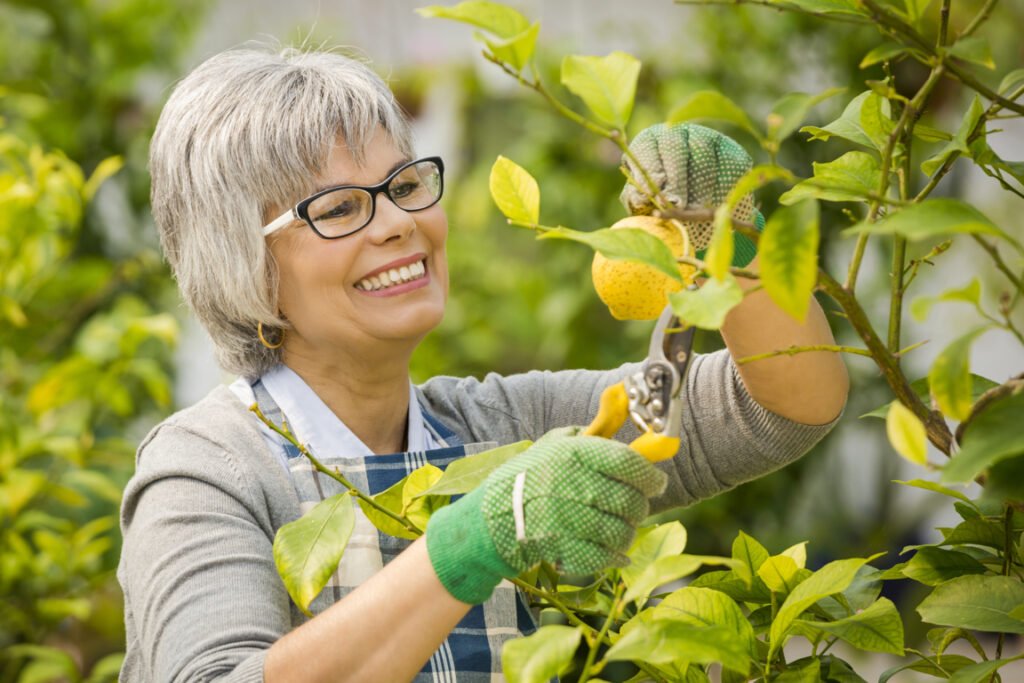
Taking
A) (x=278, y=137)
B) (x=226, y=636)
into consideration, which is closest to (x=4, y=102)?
(x=278, y=137)

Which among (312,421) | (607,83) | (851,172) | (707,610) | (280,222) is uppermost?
(607,83)

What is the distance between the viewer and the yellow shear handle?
0.85 m

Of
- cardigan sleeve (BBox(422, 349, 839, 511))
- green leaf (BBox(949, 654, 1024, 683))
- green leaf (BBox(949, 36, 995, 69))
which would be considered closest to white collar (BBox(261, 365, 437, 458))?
cardigan sleeve (BBox(422, 349, 839, 511))

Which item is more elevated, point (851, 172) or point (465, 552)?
point (851, 172)

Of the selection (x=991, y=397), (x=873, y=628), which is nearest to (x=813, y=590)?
(x=873, y=628)

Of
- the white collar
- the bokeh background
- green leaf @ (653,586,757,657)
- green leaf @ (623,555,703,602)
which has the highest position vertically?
green leaf @ (623,555,703,602)

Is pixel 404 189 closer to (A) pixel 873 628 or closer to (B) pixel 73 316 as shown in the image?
(A) pixel 873 628

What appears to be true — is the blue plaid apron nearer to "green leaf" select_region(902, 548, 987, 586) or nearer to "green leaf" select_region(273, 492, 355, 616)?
"green leaf" select_region(273, 492, 355, 616)

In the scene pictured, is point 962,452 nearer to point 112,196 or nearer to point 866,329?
point 866,329

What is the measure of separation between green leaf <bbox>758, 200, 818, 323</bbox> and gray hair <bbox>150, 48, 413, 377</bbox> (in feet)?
2.55

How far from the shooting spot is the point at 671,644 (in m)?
0.69

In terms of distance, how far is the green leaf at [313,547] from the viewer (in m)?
0.87

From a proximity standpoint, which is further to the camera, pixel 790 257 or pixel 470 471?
pixel 470 471

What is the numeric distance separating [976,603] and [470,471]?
377 mm
